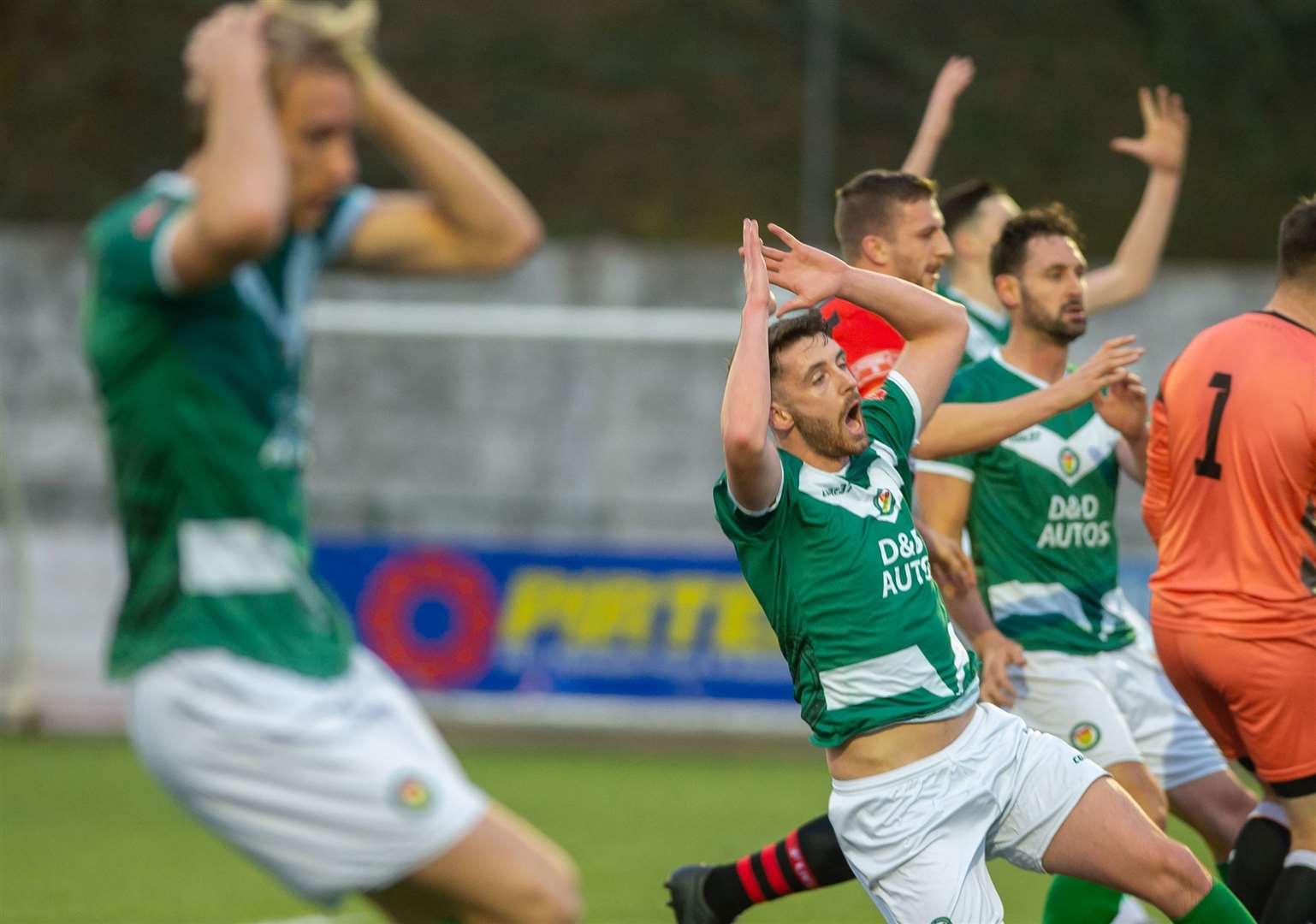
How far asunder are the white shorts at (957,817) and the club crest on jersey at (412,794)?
146 centimetres

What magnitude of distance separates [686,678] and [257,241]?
10047 mm

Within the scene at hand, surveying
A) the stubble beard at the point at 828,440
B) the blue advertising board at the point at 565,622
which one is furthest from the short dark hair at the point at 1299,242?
the blue advertising board at the point at 565,622

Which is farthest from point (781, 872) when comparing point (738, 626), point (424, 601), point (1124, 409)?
point (424, 601)

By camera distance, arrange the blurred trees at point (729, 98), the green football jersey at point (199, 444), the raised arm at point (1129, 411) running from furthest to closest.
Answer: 1. the blurred trees at point (729, 98)
2. the raised arm at point (1129, 411)
3. the green football jersey at point (199, 444)

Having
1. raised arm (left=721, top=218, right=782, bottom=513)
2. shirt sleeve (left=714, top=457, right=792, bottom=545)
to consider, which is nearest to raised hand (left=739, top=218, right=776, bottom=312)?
raised arm (left=721, top=218, right=782, bottom=513)

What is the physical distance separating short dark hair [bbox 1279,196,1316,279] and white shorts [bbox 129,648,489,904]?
3.16m

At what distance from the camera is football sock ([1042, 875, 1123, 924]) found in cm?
557

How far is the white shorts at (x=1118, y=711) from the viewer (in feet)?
18.4

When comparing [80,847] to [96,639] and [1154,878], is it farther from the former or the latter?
[1154,878]

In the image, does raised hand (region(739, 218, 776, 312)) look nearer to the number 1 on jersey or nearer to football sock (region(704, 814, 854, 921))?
the number 1 on jersey

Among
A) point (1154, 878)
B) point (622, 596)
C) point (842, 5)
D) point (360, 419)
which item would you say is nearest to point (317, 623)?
point (1154, 878)

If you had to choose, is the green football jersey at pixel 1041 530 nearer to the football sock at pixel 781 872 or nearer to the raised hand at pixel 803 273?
the football sock at pixel 781 872

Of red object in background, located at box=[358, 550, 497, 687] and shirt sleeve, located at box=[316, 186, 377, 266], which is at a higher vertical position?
shirt sleeve, located at box=[316, 186, 377, 266]

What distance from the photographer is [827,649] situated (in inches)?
178
